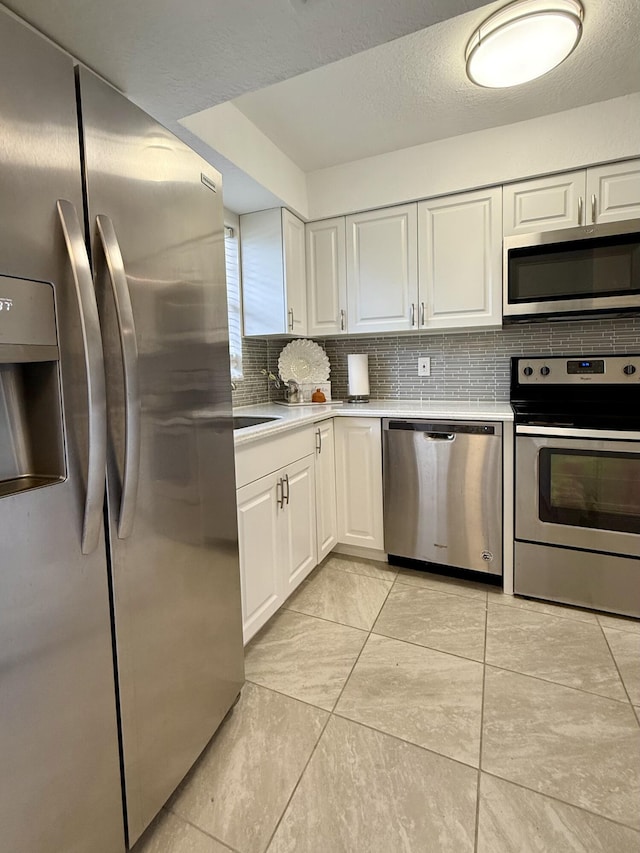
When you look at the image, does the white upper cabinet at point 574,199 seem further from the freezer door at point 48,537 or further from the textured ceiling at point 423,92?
the freezer door at point 48,537

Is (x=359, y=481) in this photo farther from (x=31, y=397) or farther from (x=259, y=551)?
(x=31, y=397)

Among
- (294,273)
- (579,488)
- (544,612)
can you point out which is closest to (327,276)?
(294,273)

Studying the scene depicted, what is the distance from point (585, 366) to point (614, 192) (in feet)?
2.73

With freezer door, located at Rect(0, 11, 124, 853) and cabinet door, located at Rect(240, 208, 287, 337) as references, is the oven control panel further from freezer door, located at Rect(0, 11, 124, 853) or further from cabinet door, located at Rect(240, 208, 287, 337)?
freezer door, located at Rect(0, 11, 124, 853)

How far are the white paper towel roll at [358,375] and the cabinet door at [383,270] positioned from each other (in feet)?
0.64

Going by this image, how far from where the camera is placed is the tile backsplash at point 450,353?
7.62ft

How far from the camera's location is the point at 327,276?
2615mm

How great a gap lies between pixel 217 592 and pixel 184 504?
330 mm

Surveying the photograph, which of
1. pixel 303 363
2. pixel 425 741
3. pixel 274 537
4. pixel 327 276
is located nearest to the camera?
pixel 425 741

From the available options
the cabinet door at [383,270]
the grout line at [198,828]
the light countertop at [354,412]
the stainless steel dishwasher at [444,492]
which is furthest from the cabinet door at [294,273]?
the grout line at [198,828]

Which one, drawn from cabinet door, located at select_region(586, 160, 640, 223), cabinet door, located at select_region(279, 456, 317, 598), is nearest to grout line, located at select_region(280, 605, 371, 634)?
cabinet door, located at select_region(279, 456, 317, 598)

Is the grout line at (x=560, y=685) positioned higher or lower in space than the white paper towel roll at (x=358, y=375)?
lower

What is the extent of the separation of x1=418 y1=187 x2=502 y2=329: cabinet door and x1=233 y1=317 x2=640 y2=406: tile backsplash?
0.31 m

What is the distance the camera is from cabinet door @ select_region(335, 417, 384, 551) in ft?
Answer: 7.59
